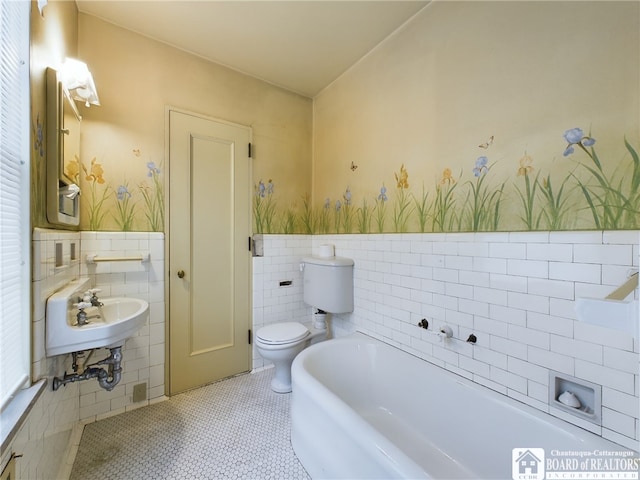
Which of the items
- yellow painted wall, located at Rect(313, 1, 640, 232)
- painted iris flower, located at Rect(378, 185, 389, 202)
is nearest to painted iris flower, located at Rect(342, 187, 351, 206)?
yellow painted wall, located at Rect(313, 1, 640, 232)

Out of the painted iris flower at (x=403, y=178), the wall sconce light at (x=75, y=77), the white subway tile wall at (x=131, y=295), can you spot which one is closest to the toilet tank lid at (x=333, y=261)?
the painted iris flower at (x=403, y=178)

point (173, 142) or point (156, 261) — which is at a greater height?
point (173, 142)

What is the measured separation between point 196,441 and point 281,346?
0.74 meters

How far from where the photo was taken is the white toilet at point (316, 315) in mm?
2035

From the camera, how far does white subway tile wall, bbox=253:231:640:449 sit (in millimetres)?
1015

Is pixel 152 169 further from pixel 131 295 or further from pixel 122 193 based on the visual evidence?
pixel 131 295

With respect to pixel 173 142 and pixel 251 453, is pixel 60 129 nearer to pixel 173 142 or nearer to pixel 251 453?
pixel 173 142

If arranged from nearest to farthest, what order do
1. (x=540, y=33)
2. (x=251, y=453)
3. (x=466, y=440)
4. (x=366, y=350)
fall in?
(x=540, y=33)
(x=466, y=440)
(x=251, y=453)
(x=366, y=350)

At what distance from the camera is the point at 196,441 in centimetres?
161

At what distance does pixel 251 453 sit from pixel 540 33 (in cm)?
263

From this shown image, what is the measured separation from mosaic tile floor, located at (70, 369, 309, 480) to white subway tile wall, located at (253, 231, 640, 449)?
98 centimetres

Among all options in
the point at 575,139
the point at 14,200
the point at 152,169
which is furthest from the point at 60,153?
the point at 575,139

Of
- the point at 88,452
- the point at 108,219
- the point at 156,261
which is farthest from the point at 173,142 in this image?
the point at 88,452

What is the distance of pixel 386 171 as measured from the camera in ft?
6.56
